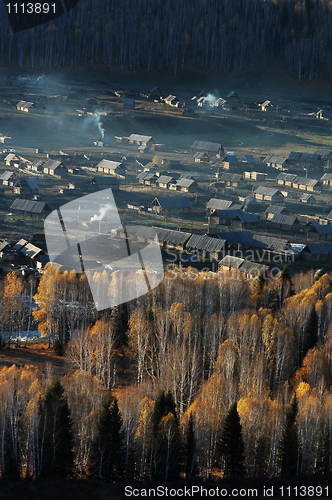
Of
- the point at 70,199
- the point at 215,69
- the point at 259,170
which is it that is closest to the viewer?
the point at 70,199

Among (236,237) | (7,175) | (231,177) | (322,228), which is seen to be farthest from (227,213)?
(7,175)

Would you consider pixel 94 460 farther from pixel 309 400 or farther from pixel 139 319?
pixel 139 319

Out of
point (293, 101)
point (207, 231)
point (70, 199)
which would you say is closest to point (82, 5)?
point (293, 101)

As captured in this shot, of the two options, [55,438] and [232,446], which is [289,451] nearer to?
[232,446]

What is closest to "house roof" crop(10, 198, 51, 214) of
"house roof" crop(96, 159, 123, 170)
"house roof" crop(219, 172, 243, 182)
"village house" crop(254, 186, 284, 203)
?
"house roof" crop(96, 159, 123, 170)

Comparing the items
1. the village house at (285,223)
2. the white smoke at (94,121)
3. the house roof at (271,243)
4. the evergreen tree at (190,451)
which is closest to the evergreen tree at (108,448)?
the evergreen tree at (190,451)
